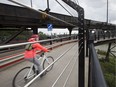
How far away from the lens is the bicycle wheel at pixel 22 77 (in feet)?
11.7

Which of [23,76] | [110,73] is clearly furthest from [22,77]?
[110,73]

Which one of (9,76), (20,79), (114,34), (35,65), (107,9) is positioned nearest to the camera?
(20,79)

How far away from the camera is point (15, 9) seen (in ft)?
20.1

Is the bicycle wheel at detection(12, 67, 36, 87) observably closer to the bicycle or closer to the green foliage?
the bicycle

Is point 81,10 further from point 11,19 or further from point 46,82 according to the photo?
point 11,19

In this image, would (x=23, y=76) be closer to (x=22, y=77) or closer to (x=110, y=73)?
(x=22, y=77)

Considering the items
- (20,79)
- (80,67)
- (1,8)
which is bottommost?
(20,79)

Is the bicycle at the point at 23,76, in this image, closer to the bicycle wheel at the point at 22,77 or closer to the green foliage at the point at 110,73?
the bicycle wheel at the point at 22,77

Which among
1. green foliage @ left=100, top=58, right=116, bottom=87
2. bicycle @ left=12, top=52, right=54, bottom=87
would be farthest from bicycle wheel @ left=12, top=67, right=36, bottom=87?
green foliage @ left=100, top=58, right=116, bottom=87

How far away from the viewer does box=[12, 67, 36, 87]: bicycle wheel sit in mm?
3563

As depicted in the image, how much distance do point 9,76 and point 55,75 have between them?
123cm

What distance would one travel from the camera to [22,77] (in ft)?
12.2

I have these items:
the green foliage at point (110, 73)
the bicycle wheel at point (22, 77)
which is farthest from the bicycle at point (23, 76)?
the green foliage at point (110, 73)

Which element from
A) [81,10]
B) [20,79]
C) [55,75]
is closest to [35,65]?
[20,79]
